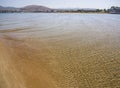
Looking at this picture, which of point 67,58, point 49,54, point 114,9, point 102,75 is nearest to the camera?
point 102,75

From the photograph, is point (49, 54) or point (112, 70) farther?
point (49, 54)

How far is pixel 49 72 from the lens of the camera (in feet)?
26.2

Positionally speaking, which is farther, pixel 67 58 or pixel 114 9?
pixel 114 9

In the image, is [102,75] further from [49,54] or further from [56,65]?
[49,54]

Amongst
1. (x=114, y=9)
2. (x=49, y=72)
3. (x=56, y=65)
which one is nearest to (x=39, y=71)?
(x=49, y=72)

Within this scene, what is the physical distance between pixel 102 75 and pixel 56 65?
236 centimetres

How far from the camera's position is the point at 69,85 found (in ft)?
22.1

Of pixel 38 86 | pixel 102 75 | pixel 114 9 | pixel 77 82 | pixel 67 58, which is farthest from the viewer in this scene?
pixel 114 9

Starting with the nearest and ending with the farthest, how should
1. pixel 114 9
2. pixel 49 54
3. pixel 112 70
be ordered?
pixel 112 70 → pixel 49 54 → pixel 114 9

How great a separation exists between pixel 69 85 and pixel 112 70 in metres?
2.66

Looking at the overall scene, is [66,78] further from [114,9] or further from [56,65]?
[114,9]

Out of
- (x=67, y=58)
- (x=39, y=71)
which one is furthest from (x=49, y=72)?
(x=67, y=58)

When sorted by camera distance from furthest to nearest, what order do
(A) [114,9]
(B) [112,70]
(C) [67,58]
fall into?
1. (A) [114,9]
2. (C) [67,58]
3. (B) [112,70]

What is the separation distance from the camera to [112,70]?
8297mm
